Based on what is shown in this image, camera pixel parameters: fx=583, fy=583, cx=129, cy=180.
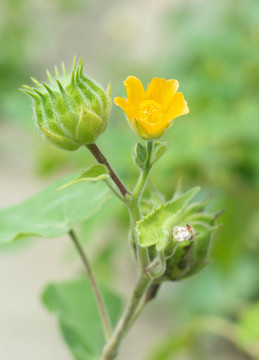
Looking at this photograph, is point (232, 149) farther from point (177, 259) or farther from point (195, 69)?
point (177, 259)

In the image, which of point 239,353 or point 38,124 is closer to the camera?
point 38,124

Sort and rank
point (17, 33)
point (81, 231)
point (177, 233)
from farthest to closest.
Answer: point (17, 33) → point (81, 231) → point (177, 233)

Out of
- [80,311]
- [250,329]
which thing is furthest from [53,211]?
[250,329]

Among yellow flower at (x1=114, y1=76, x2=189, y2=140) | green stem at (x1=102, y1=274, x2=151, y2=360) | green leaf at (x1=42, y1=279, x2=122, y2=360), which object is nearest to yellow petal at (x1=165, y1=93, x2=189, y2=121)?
yellow flower at (x1=114, y1=76, x2=189, y2=140)

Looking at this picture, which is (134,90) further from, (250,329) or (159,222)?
(250,329)

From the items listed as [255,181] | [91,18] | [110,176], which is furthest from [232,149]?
[91,18]
